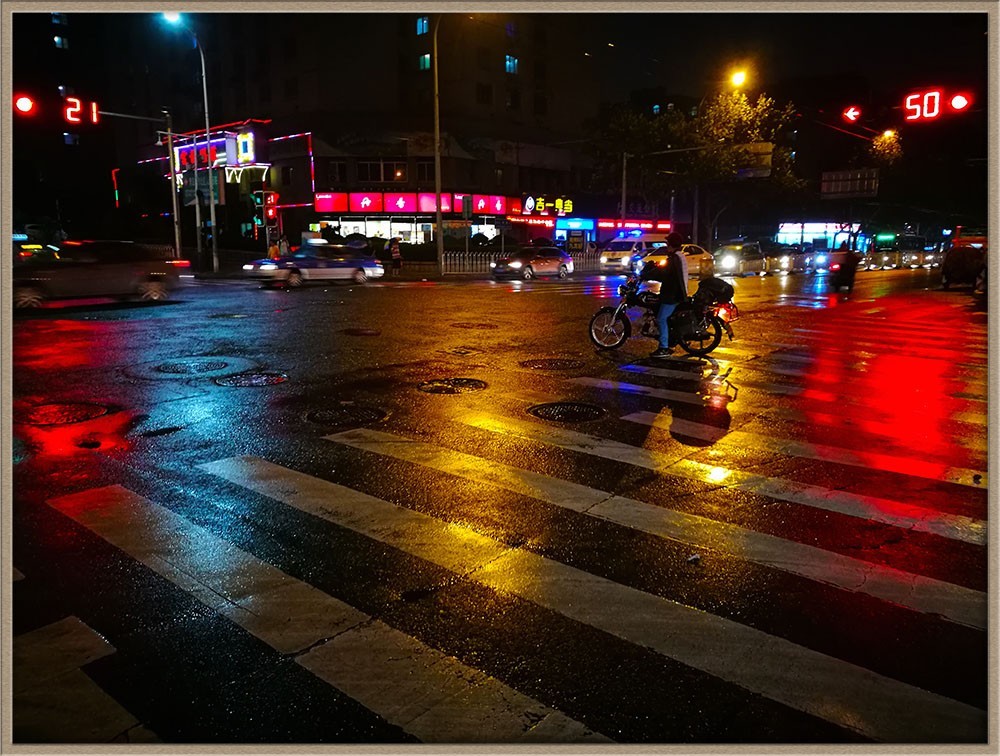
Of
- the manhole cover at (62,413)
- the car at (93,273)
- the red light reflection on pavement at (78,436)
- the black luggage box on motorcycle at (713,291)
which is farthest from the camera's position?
the car at (93,273)

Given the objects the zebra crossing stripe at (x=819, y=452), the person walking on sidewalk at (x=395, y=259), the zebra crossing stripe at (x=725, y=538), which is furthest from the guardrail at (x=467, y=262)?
the zebra crossing stripe at (x=725, y=538)

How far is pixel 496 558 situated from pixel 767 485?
2.56 meters

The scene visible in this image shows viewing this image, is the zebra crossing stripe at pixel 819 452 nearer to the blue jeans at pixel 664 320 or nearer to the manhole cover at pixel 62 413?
the blue jeans at pixel 664 320

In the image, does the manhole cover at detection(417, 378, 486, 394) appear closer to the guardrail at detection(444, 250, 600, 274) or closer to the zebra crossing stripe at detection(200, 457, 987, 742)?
the zebra crossing stripe at detection(200, 457, 987, 742)

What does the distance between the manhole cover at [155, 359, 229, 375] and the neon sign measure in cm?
1289

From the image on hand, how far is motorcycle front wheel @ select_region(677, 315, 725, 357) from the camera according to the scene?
1195 cm

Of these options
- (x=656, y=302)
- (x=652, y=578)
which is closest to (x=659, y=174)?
(x=656, y=302)

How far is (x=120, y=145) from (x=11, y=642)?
80.2 m

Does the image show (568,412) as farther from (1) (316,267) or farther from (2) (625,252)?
(2) (625,252)

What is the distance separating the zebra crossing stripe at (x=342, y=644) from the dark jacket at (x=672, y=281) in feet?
27.6

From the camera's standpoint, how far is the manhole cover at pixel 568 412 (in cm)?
803

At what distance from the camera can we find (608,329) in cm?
1258

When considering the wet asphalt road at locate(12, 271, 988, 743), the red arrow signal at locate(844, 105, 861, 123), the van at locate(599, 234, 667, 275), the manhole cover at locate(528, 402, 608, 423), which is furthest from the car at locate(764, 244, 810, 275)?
the manhole cover at locate(528, 402, 608, 423)

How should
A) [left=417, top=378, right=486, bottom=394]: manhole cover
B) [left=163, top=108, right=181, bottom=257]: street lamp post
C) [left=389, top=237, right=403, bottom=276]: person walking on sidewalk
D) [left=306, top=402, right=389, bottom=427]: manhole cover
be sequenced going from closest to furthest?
[left=306, top=402, right=389, bottom=427]: manhole cover < [left=417, top=378, right=486, bottom=394]: manhole cover < [left=163, top=108, right=181, bottom=257]: street lamp post < [left=389, top=237, right=403, bottom=276]: person walking on sidewalk
